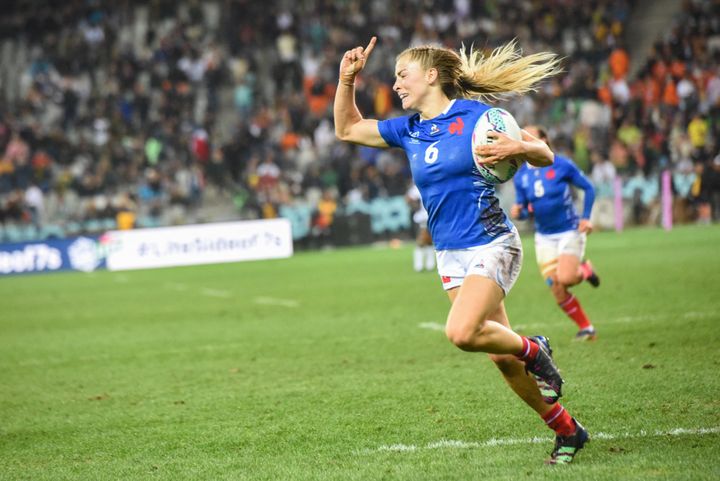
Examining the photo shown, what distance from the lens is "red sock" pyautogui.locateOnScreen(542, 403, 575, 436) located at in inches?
228

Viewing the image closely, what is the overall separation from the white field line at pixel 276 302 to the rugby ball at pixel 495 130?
10.4m

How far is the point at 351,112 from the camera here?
6.50 m

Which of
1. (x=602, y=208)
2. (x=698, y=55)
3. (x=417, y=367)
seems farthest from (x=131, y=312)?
(x=698, y=55)

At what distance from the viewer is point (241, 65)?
3497 cm

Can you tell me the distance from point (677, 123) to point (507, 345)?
26.5 meters

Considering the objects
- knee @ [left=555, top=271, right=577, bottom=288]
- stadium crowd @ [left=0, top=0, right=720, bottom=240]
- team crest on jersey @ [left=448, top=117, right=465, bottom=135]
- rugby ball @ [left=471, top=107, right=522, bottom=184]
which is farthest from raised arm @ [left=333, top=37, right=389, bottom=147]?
stadium crowd @ [left=0, top=0, right=720, bottom=240]

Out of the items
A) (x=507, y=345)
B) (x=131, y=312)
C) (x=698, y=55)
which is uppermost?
(x=698, y=55)

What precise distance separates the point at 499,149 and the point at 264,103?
2911cm

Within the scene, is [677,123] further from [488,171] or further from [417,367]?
[488,171]

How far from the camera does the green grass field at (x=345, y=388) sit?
6000mm

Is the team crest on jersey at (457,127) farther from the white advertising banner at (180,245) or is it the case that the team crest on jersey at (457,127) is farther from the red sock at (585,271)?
the white advertising banner at (180,245)

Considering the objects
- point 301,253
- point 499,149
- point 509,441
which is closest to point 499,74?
point 499,149

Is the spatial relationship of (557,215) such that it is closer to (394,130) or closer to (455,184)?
(394,130)

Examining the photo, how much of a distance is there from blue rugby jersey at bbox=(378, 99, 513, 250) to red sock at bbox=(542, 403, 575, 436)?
3.26 ft
